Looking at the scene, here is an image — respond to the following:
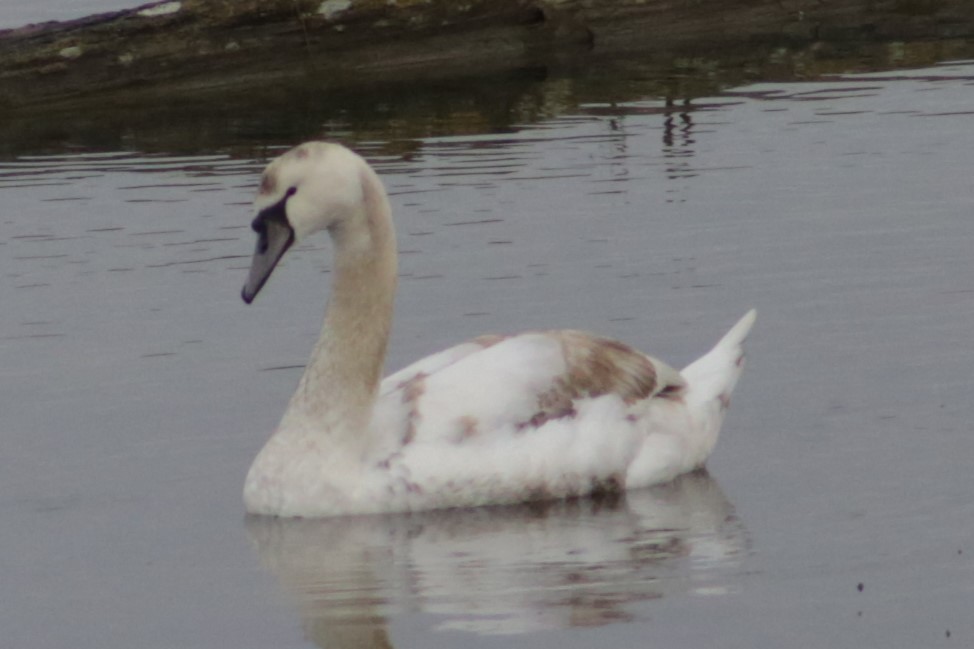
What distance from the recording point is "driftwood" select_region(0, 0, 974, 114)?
53.9 ft

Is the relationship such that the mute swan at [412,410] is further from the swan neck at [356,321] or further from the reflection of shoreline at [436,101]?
the reflection of shoreline at [436,101]

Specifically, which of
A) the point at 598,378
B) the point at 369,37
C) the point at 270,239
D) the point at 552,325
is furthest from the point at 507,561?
the point at 369,37

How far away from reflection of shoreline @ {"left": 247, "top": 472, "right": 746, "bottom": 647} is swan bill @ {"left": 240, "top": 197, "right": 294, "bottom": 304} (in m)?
0.86

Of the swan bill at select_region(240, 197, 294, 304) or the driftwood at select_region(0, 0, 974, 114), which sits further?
the driftwood at select_region(0, 0, 974, 114)

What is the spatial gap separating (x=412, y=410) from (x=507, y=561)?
3.18ft

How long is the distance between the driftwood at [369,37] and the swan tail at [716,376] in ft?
26.2

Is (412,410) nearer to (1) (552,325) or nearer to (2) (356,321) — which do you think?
(2) (356,321)

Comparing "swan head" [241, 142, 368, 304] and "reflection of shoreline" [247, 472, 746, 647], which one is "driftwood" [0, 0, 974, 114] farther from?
"reflection of shoreline" [247, 472, 746, 647]

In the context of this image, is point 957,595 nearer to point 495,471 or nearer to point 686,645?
point 686,645

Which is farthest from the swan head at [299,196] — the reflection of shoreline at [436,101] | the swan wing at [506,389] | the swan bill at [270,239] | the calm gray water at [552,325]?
the reflection of shoreline at [436,101]

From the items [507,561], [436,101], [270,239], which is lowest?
[436,101]

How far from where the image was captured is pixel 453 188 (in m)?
13.5

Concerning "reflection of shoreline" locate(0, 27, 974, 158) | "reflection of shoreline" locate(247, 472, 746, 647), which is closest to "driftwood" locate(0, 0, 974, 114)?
"reflection of shoreline" locate(0, 27, 974, 158)

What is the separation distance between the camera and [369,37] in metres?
17.3
